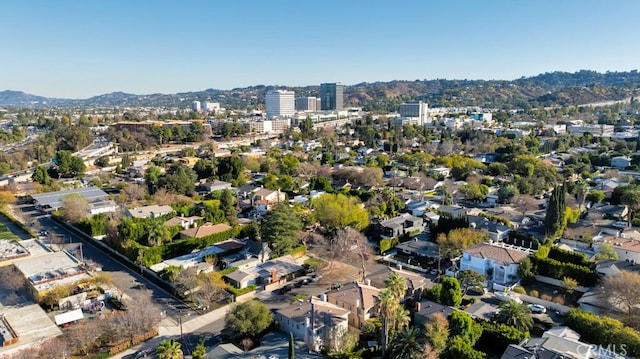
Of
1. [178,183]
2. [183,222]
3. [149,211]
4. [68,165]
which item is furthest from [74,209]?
[68,165]

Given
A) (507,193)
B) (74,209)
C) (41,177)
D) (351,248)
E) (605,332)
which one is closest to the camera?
(605,332)

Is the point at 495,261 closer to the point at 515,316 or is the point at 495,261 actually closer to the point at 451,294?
the point at 451,294

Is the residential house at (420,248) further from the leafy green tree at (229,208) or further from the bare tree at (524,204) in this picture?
the leafy green tree at (229,208)

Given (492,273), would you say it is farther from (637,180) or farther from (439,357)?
(637,180)

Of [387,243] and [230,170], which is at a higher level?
[230,170]

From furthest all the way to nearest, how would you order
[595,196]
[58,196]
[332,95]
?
[332,95] < [58,196] < [595,196]

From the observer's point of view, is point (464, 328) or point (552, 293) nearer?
point (464, 328)

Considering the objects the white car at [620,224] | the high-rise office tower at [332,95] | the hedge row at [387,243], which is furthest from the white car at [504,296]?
the high-rise office tower at [332,95]

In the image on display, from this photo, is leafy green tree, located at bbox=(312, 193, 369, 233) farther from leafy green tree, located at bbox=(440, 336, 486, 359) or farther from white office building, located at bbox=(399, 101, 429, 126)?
white office building, located at bbox=(399, 101, 429, 126)

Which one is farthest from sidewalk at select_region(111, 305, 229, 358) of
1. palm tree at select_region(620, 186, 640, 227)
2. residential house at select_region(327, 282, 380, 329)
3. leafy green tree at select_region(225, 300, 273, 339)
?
palm tree at select_region(620, 186, 640, 227)
